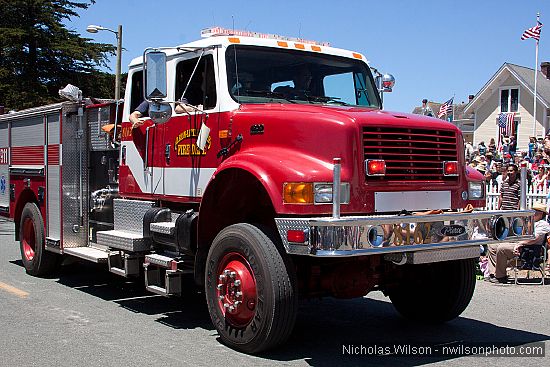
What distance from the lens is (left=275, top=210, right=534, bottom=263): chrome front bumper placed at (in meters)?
4.93

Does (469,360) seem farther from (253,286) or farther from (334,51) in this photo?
(334,51)

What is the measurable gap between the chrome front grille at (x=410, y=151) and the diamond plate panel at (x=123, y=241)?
2766 millimetres

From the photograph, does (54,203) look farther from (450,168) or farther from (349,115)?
(450,168)

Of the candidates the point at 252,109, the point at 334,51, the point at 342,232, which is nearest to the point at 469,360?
the point at 342,232

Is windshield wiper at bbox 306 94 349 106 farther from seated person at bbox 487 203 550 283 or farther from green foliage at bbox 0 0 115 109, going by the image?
green foliage at bbox 0 0 115 109

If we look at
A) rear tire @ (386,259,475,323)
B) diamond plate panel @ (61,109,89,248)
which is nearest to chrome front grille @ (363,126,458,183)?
rear tire @ (386,259,475,323)

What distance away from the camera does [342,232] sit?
491 cm

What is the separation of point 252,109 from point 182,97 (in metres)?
1.06

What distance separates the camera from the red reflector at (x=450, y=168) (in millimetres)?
5996

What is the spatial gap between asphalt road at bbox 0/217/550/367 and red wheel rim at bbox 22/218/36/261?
54cm

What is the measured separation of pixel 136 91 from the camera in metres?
7.70

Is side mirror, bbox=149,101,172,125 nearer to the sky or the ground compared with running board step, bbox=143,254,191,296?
nearer to the sky

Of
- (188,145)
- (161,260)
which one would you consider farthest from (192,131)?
(161,260)

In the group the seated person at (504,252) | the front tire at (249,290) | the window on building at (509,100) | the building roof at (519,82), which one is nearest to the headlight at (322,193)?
the front tire at (249,290)
